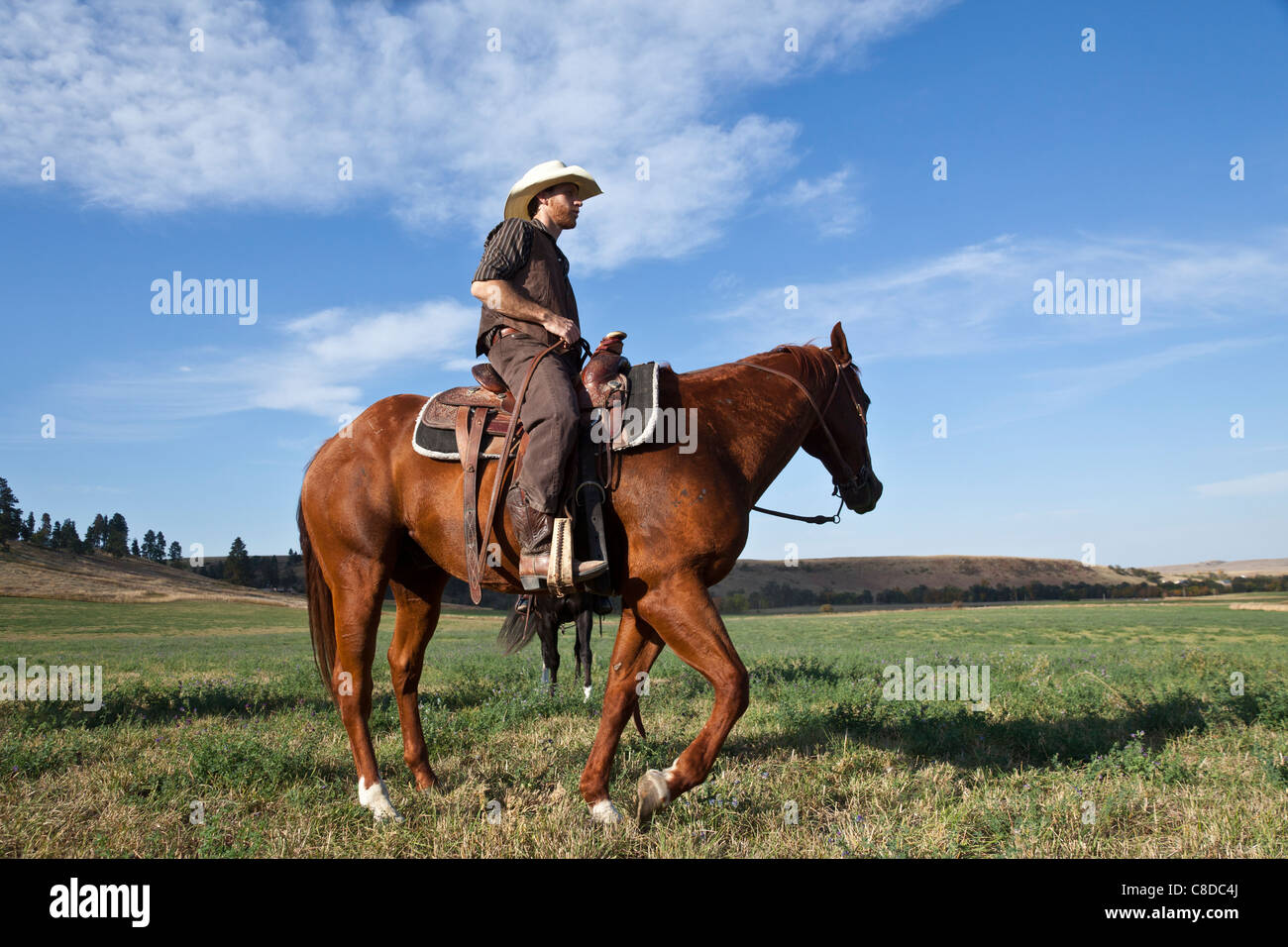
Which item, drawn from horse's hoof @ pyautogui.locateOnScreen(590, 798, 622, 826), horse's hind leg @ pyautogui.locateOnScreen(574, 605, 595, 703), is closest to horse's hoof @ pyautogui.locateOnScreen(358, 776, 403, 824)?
horse's hoof @ pyautogui.locateOnScreen(590, 798, 622, 826)

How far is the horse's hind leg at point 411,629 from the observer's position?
5555 millimetres

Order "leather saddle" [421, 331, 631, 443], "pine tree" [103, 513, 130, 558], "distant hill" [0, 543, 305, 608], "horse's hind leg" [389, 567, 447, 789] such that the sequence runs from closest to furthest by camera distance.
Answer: "leather saddle" [421, 331, 631, 443]
"horse's hind leg" [389, 567, 447, 789]
"distant hill" [0, 543, 305, 608]
"pine tree" [103, 513, 130, 558]

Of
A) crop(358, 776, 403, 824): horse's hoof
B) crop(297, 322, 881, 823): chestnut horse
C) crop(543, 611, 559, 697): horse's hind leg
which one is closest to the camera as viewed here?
crop(297, 322, 881, 823): chestnut horse

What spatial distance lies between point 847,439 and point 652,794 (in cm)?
291

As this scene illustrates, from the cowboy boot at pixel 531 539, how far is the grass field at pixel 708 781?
138cm

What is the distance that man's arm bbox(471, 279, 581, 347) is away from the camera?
4.70 metres

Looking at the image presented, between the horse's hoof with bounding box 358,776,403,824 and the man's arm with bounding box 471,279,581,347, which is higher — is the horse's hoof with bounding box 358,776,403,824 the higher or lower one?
the lower one

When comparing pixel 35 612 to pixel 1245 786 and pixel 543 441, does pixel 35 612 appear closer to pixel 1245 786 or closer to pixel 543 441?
pixel 543 441

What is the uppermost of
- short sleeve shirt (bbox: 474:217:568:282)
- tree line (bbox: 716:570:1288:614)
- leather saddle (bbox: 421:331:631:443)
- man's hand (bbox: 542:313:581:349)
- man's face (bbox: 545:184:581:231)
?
man's face (bbox: 545:184:581:231)

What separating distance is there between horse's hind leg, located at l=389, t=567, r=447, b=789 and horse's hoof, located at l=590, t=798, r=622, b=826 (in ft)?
5.19

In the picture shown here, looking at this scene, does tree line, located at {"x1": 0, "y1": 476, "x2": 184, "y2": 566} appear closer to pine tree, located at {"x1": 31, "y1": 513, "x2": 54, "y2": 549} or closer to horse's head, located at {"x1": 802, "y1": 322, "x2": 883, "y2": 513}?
pine tree, located at {"x1": 31, "y1": 513, "x2": 54, "y2": 549}

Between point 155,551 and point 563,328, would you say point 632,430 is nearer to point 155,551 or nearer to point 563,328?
point 563,328
